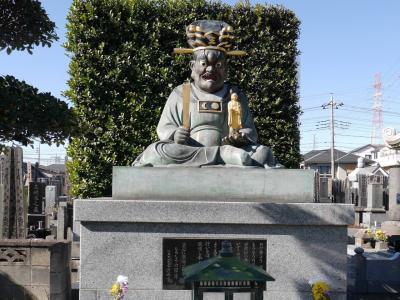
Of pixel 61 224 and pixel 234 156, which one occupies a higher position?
pixel 234 156

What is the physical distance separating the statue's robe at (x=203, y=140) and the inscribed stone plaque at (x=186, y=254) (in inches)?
44.4

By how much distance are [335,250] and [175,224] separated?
2116mm

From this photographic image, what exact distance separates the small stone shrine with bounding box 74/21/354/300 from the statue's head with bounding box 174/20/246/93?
5.59ft

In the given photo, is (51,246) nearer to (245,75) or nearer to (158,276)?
(158,276)

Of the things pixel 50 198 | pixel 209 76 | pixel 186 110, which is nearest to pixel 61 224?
pixel 50 198

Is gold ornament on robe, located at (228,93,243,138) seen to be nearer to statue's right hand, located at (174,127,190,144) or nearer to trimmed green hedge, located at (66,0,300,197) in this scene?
statue's right hand, located at (174,127,190,144)

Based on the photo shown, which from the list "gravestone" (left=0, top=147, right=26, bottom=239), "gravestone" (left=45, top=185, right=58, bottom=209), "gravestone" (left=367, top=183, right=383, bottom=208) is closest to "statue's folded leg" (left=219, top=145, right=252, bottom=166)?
"gravestone" (left=0, top=147, right=26, bottom=239)

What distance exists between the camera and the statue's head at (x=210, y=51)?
770 cm

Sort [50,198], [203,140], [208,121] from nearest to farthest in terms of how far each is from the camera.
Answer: [203,140] → [208,121] → [50,198]

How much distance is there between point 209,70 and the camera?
7699 mm

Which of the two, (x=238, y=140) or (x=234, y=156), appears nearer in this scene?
(x=234, y=156)

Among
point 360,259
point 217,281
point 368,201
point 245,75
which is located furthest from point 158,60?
point 368,201

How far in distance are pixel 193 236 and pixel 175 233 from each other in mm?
235

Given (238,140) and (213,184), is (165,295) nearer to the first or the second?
(213,184)
